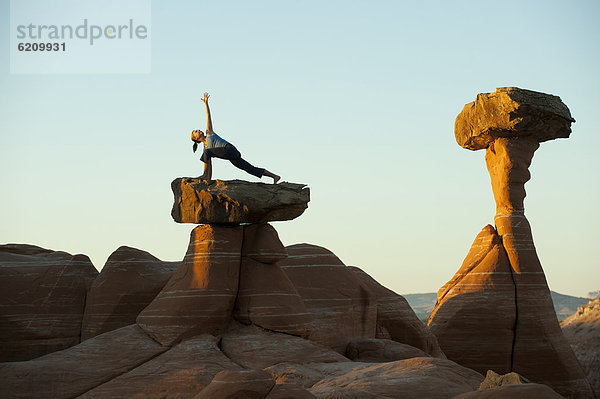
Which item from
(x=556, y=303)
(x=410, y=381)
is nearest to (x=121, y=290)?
(x=410, y=381)

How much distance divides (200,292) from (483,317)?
1266 cm

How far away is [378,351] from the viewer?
23.6 metres

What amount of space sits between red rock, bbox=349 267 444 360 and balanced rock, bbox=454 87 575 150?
777 centimetres

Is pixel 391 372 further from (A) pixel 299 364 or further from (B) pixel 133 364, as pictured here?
(B) pixel 133 364

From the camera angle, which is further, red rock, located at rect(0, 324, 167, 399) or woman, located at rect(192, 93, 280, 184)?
woman, located at rect(192, 93, 280, 184)

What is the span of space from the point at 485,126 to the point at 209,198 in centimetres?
1300

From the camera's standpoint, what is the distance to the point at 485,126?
2989 centimetres

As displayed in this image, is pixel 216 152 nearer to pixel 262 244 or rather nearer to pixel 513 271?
pixel 262 244

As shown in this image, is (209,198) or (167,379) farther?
(209,198)

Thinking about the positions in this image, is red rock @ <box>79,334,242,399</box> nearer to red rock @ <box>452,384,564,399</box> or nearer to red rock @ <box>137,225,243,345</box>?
red rock @ <box>137,225,243,345</box>

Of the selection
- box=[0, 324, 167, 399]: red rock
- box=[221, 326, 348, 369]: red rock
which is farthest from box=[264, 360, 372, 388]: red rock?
box=[0, 324, 167, 399]: red rock

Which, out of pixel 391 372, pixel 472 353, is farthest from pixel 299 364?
pixel 472 353

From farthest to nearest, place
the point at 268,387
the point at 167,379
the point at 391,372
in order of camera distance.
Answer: the point at 167,379 → the point at 391,372 → the point at 268,387

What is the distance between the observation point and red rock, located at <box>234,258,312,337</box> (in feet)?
70.2
